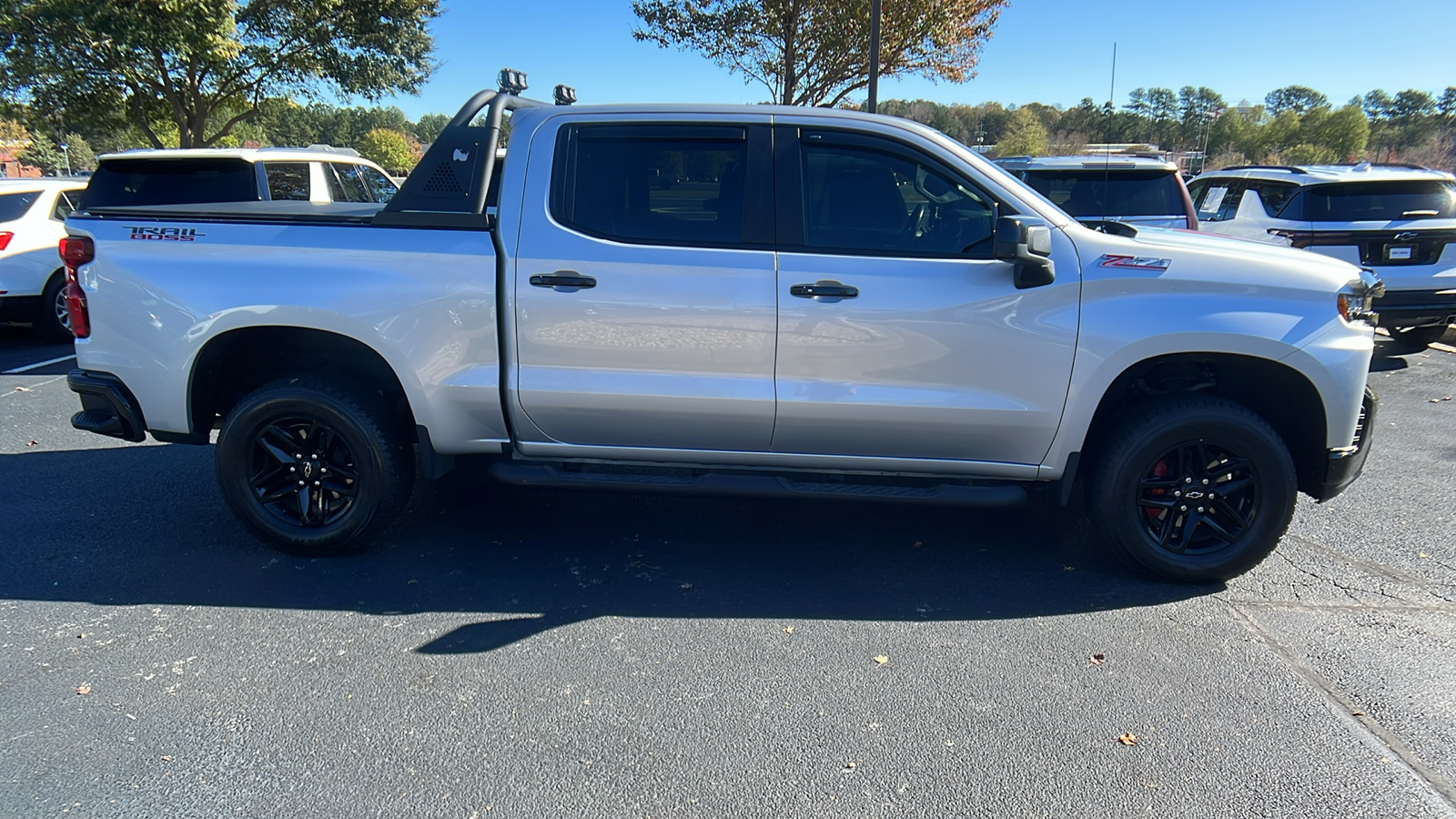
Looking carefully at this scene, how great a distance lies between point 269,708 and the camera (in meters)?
3.17

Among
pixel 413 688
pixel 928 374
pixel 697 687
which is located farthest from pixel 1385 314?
pixel 413 688

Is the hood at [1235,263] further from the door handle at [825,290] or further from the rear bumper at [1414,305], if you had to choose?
the rear bumper at [1414,305]

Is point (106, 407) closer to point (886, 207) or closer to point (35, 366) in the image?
point (886, 207)

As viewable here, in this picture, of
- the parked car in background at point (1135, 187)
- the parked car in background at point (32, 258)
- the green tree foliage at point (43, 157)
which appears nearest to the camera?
the parked car in background at point (1135, 187)

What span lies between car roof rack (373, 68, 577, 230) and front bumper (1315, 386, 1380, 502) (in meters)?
3.71

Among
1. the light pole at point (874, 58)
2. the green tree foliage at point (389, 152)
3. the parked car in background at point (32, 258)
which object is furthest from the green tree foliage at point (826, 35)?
the green tree foliage at point (389, 152)

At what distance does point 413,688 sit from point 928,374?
2.31 meters

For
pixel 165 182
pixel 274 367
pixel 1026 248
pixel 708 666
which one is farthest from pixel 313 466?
pixel 165 182

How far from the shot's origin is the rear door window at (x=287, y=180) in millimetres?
9266

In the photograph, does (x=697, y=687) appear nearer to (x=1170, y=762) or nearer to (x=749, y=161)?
Result: (x=1170, y=762)

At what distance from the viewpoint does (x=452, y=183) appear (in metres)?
4.14

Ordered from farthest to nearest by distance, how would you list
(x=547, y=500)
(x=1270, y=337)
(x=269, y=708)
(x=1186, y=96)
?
1. (x=1186, y=96)
2. (x=547, y=500)
3. (x=1270, y=337)
4. (x=269, y=708)

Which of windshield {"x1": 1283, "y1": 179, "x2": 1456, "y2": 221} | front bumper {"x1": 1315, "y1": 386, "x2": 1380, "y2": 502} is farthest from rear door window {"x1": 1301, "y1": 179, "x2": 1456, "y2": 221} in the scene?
front bumper {"x1": 1315, "y1": 386, "x2": 1380, "y2": 502}

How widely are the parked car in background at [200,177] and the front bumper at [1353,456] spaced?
321 inches
